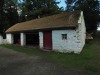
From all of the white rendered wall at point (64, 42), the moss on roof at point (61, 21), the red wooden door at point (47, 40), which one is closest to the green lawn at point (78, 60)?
the white rendered wall at point (64, 42)

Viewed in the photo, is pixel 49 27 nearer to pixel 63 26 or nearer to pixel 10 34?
pixel 63 26

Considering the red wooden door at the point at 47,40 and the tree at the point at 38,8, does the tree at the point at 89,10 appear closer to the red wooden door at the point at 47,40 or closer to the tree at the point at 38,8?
the tree at the point at 38,8

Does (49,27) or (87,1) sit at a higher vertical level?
(87,1)

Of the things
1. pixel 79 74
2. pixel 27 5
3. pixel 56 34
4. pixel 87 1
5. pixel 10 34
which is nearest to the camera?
pixel 79 74

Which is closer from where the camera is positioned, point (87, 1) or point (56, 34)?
point (56, 34)

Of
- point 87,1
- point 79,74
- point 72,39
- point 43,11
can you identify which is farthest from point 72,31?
point 43,11

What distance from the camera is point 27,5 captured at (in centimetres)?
4922

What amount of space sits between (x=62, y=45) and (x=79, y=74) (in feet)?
34.6

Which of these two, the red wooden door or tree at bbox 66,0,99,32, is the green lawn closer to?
the red wooden door

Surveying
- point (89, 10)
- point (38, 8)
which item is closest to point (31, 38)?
point (89, 10)

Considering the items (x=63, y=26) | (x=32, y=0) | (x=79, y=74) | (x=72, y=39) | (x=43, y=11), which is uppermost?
(x=32, y=0)

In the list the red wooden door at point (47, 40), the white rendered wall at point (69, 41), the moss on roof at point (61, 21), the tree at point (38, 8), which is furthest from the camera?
the tree at point (38, 8)

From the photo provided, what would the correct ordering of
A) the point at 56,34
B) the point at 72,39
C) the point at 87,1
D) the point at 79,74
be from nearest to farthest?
the point at 79,74, the point at 72,39, the point at 56,34, the point at 87,1

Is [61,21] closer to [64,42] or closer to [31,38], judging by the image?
[64,42]
